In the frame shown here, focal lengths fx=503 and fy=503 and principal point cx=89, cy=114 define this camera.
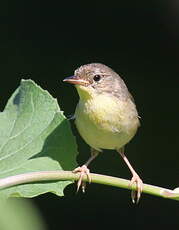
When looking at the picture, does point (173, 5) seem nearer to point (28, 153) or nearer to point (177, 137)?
point (177, 137)

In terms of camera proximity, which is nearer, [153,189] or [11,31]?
[153,189]

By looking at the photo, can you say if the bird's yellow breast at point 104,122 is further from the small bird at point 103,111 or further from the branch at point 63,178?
the branch at point 63,178

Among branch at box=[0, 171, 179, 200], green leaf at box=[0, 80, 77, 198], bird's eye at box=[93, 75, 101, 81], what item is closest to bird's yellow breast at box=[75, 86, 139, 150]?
bird's eye at box=[93, 75, 101, 81]

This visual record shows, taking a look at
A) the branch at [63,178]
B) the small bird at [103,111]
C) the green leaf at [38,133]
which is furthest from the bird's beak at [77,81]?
the branch at [63,178]

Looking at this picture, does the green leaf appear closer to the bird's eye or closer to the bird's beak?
the bird's beak

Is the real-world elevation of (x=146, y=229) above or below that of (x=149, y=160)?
below

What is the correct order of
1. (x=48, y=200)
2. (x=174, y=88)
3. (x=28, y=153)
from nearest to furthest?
1. (x=28, y=153)
2. (x=48, y=200)
3. (x=174, y=88)

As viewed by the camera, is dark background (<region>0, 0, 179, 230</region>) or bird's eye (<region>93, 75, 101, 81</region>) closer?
bird's eye (<region>93, 75, 101, 81</region>)

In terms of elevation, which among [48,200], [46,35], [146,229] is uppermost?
[46,35]

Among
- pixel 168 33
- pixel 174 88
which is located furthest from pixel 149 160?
pixel 168 33
